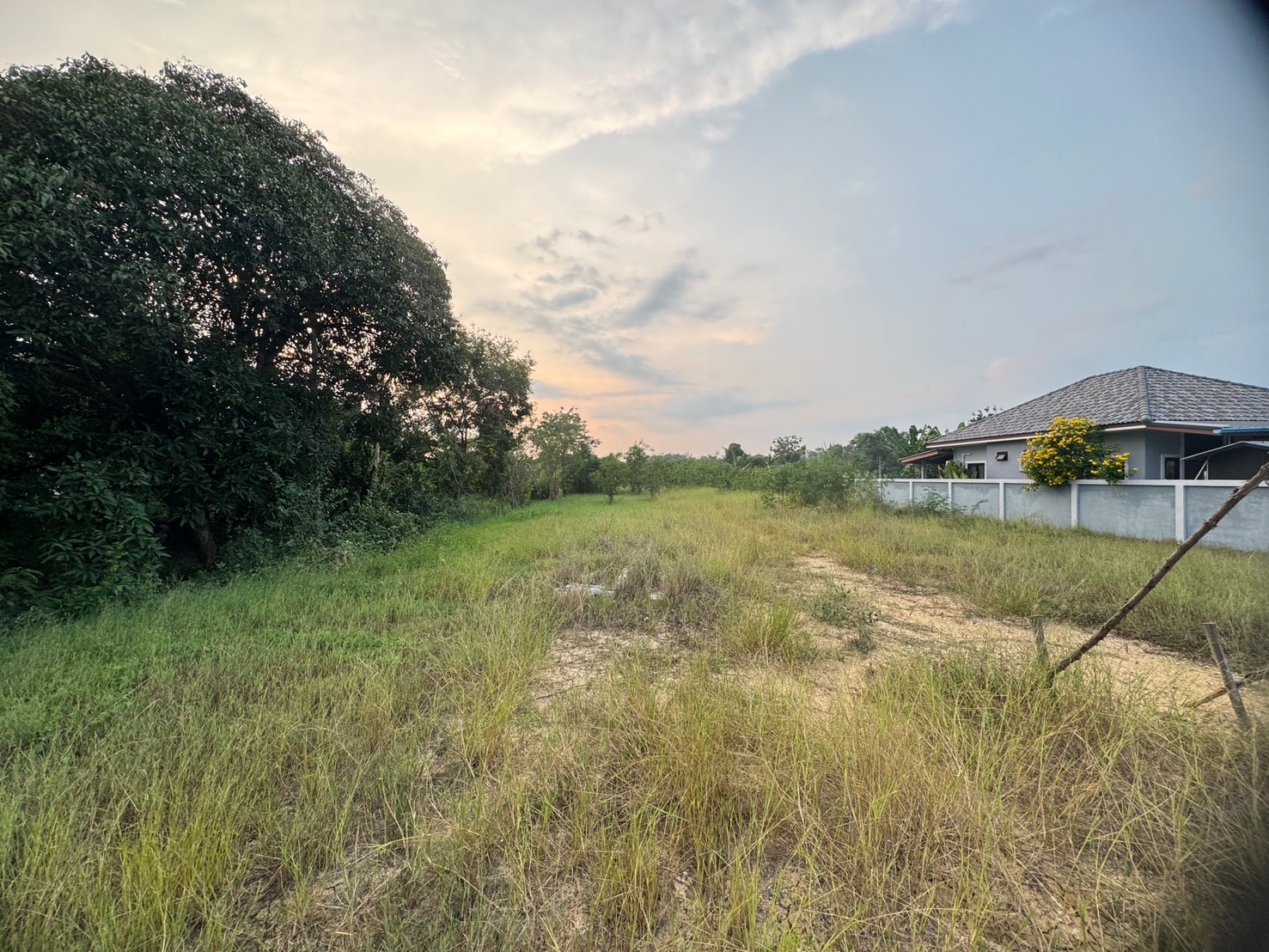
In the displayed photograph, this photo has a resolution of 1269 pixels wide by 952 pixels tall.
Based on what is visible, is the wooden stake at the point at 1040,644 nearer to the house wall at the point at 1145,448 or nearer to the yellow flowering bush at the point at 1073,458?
the yellow flowering bush at the point at 1073,458

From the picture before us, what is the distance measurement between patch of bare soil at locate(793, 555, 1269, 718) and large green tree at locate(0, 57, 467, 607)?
659 cm

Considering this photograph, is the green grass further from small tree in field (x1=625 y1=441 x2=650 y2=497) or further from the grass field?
small tree in field (x1=625 y1=441 x2=650 y2=497)

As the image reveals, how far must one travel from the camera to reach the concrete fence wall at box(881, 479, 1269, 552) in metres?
5.42

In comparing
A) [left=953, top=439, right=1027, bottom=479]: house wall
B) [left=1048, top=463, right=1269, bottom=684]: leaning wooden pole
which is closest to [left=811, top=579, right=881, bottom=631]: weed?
[left=1048, top=463, right=1269, bottom=684]: leaning wooden pole

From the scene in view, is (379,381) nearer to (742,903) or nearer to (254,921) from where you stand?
(254,921)

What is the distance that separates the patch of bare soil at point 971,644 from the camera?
246 cm

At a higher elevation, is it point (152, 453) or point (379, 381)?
point (379, 381)

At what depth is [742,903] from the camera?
121cm

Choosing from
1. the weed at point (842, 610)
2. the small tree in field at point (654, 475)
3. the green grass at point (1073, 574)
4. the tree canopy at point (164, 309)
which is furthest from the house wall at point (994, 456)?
the tree canopy at point (164, 309)

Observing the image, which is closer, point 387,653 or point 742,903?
point 742,903

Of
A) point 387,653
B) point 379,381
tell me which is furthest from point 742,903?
point 379,381

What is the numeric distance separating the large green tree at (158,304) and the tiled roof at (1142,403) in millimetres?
15157

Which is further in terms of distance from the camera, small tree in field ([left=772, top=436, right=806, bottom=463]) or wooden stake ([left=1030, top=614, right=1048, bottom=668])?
small tree in field ([left=772, top=436, right=806, bottom=463])

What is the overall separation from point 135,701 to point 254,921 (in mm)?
1817
